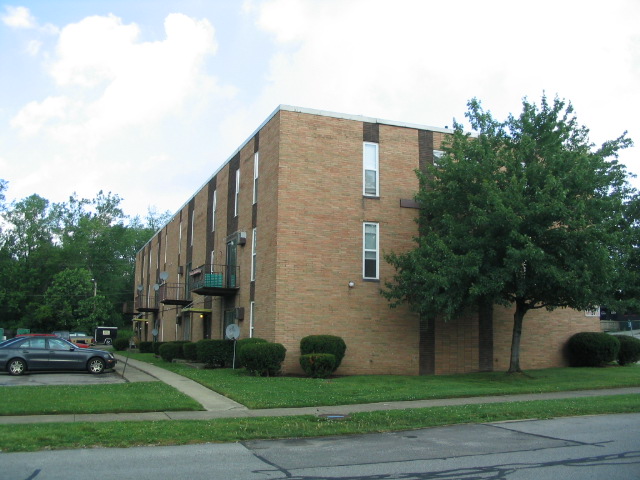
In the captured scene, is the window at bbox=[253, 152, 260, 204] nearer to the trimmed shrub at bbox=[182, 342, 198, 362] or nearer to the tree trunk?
the trimmed shrub at bbox=[182, 342, 198, 362]

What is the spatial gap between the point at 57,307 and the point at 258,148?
138ft

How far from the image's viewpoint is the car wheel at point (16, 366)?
2080 centimetres

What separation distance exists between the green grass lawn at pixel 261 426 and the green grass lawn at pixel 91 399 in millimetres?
1696

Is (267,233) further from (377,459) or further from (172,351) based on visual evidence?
(377,459)

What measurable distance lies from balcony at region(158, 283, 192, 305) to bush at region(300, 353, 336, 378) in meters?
16.0

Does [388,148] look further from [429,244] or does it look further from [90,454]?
[90,454]

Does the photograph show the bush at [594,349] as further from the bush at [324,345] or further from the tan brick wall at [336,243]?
the bush at [324,345]

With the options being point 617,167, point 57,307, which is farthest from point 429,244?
point 57,307

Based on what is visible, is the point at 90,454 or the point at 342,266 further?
the point at 342,266

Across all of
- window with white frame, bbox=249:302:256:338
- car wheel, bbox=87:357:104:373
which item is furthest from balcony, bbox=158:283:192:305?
car wheel, bbox=87:357:104:373

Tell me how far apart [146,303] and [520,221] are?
116ft

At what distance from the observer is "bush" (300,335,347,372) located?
68.1 ft

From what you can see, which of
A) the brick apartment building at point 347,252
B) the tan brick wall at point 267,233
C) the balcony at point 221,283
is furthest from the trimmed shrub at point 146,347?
the tan brick wall at point 267,233

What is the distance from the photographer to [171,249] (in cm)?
4222
